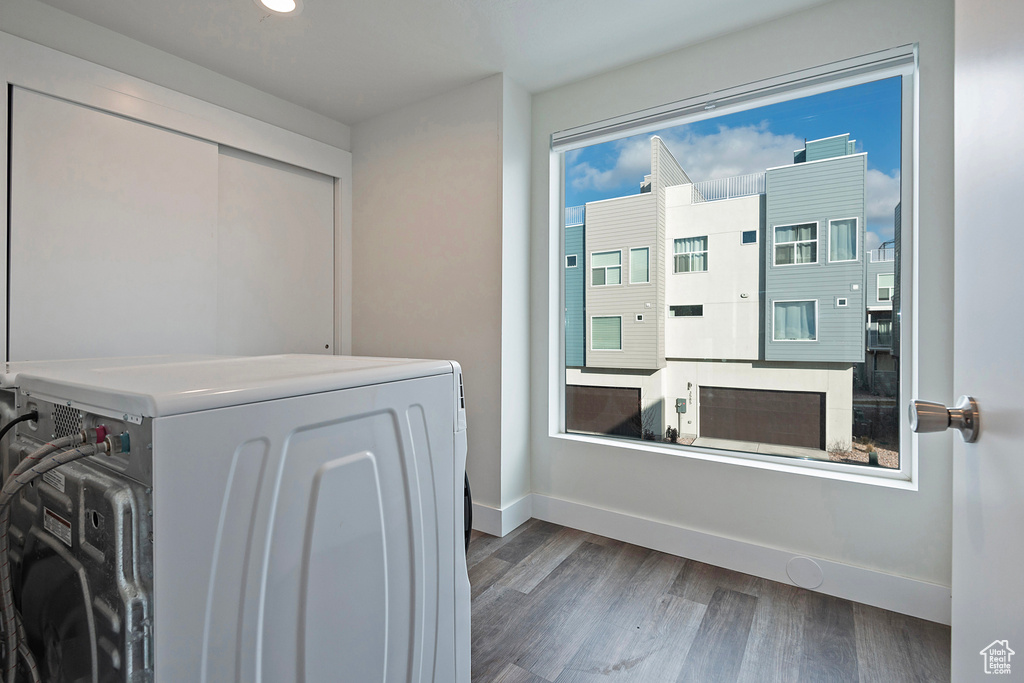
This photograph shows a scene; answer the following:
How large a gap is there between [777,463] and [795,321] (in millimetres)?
635

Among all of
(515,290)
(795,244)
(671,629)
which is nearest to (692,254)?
(795,244)

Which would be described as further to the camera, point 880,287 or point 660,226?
point 660,226

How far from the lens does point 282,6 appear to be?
1.97 meters

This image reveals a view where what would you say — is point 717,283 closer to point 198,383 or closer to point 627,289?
point 627,289

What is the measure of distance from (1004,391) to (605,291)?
7.15ft

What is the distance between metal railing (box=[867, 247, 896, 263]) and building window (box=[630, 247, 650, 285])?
933 mm

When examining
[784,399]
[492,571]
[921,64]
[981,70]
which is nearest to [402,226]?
[492,571]

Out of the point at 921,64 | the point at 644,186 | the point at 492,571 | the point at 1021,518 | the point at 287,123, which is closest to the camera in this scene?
the point at 1021,518

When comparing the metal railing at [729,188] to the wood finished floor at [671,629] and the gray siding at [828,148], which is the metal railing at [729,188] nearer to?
the gray siding at [828,148]

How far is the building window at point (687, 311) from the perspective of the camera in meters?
2.33

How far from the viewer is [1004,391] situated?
46cm

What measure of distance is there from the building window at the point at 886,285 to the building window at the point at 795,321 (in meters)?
0.23

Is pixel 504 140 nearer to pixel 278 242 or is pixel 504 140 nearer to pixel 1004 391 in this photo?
pixel 278 242

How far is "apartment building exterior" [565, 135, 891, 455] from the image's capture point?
2.00m
